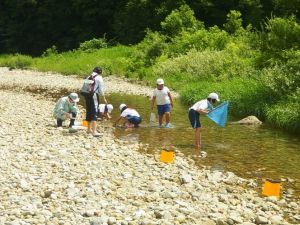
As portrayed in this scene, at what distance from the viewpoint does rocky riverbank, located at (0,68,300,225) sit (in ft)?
25.5

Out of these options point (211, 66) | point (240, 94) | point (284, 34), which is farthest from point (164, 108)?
point (211, 66)

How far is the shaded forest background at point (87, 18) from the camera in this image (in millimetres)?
54188

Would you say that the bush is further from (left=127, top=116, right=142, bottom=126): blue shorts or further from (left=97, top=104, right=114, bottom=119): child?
(left=127, top=116, right=142, bottom=126): blue shorts

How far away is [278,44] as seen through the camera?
20.5m

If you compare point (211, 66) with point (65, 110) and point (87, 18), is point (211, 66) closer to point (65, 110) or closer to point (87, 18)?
point (65, 110)

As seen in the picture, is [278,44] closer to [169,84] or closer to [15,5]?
[169,84]

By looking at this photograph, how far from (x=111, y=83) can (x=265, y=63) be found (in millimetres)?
13869

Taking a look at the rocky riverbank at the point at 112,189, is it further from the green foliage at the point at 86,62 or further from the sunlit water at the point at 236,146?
the green foliage at the point at 86,62

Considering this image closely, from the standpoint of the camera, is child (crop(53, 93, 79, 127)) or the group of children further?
child (crop(53, 93, 79, 127))

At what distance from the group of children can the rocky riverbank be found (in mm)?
1087

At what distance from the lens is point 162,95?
52.6 feet

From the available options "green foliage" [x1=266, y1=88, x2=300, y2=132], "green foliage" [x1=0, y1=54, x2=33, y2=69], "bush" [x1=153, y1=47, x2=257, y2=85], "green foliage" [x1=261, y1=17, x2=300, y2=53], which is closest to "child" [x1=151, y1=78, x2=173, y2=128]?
"green foliage" [x1=266, y1=88, x2=300, y2=132]

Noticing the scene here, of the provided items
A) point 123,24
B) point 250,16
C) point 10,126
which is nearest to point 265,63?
point 10,126

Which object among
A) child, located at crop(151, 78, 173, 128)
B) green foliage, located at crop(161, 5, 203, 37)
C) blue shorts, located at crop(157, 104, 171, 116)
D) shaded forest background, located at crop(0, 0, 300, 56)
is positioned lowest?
blue shorts, located at crop(157, 104, 171, 116)
